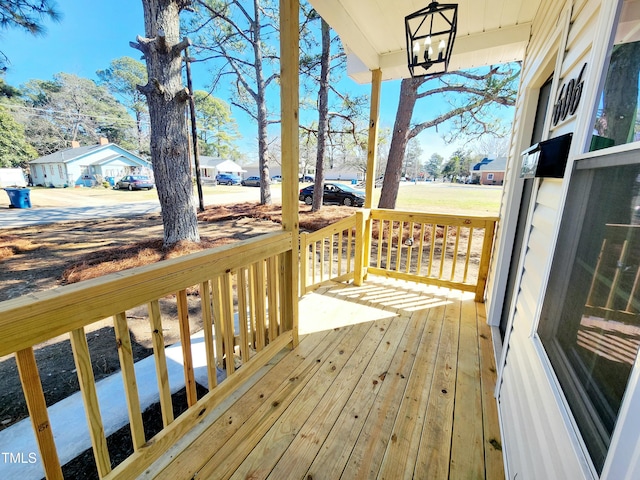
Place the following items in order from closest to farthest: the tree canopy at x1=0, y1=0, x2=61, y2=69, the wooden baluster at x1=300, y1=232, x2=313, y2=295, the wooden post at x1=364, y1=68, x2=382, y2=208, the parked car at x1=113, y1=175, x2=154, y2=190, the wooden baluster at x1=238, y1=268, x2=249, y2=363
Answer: the tree canopy at x1=0, y1=0, x2=61, y2=69
the wooden baluster at x1=238, y1=268, x2=249, y2=363
the wooden baluster at x1=300, y1=232, x2=313, y2=295
the wooden post at x1=364, y1=68, x2=382, y2=208
the parked car at x1=113, y1=175, x2=154, y2=190

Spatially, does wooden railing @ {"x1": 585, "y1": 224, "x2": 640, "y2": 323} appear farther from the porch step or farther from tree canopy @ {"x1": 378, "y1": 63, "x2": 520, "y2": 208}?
tree canopy @ {"x1": 378, "y1": 63, "x2": 520, "y2": 208}

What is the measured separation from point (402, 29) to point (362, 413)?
2.98m

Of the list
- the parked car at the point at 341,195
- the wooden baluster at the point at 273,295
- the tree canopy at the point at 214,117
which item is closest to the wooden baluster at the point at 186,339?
the wooden baluster at the point at 273,295

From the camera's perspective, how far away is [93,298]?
0.91 meters

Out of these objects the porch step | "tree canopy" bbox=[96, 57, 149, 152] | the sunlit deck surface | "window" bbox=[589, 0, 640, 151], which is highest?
"tree canopy" bbox=[96, 57, 149, 152]

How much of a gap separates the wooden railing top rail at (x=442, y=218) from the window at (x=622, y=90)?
6.76 ft

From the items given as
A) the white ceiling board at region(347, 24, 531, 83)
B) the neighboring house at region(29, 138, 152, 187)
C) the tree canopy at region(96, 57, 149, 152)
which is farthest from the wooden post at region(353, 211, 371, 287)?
the neighboring house at region(29, 138, 152, 187)

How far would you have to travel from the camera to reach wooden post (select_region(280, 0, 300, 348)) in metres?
1.60

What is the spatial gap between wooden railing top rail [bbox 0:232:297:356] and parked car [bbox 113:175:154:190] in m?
19.3

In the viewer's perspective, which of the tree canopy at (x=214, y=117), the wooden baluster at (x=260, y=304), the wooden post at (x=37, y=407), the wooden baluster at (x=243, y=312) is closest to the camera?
the wooden post at (x=37, y=407)

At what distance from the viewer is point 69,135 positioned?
3.75 meters

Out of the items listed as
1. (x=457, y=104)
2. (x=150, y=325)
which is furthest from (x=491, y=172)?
(x=150, y=325)

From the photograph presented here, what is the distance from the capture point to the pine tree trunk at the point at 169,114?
427 cm

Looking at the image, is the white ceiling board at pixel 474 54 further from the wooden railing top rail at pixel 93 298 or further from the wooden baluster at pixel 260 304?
the wooden railing top rail at pixel 93 298
